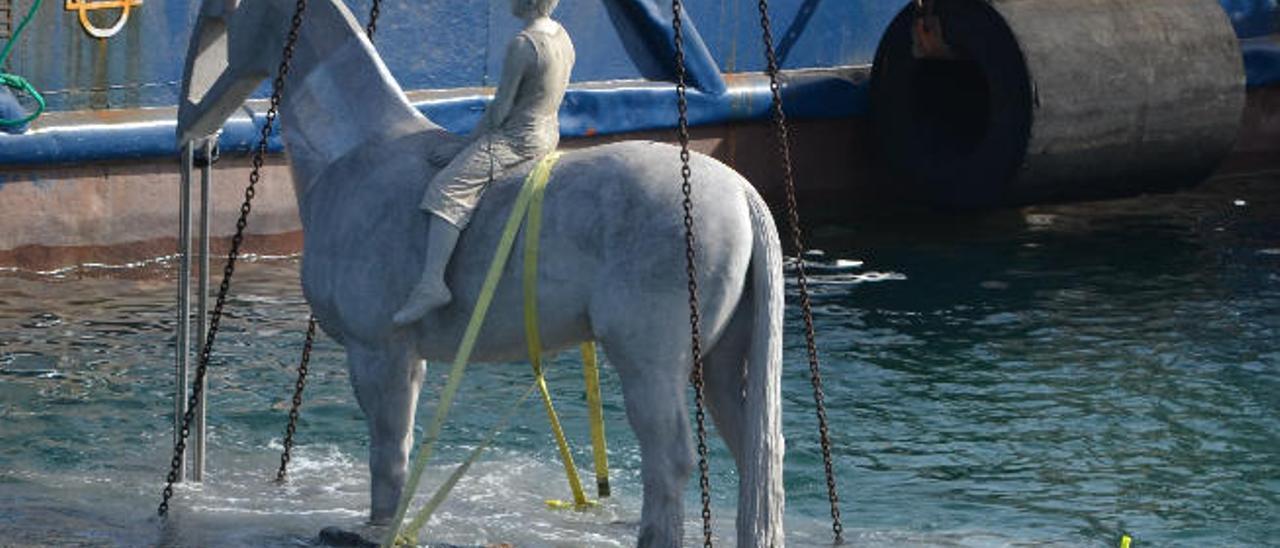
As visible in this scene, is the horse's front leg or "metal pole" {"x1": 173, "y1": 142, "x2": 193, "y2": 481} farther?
"metal pole" {"x1": 173, "y1": 142, "x2": 193, "y2": 481}

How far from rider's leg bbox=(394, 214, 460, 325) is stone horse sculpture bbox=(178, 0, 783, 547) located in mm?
86

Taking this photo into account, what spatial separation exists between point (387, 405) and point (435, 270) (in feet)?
1.92

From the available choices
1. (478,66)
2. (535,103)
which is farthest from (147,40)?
(535,103)

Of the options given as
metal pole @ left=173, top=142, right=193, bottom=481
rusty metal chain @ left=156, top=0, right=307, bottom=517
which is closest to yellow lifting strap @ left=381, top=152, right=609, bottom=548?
rusty metal chain @ left=156, top=0, right=307, bottom=517

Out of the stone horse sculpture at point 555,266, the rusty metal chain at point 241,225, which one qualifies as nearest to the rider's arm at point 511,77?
the stone horse sculpture at point 555,266

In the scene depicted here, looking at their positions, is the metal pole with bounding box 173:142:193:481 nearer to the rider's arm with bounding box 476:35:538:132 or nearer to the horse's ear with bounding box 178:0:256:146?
the horse's ear with bounding box 178:0:256:146

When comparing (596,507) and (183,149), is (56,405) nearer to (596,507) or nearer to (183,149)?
(183,149)

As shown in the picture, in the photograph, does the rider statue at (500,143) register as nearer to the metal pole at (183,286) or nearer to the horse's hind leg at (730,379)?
the horse's hind leg at (730,379)

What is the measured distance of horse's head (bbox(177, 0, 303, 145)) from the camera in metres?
9.05

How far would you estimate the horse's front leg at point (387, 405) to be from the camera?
8.61m

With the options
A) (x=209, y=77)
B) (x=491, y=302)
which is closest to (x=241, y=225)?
(x=209, y=77)

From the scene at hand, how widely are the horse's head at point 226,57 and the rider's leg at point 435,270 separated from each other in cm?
114

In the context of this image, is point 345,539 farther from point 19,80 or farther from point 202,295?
point 19,80

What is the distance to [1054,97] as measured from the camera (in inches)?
619
